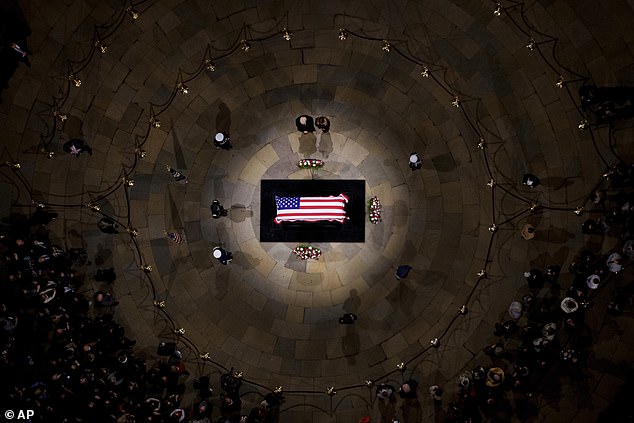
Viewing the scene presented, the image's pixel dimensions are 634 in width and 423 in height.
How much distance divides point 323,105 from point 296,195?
13.0 feet

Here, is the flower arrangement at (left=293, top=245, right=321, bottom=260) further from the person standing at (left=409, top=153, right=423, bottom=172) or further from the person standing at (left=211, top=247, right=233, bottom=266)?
A: the person standing at (left=409, top=153, right=423, bottom=172)

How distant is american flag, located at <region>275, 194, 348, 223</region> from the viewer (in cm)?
2025

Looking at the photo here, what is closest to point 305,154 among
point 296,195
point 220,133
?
point 296,195

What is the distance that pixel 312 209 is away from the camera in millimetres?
20250

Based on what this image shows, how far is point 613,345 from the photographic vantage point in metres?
20.2

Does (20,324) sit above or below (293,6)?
below

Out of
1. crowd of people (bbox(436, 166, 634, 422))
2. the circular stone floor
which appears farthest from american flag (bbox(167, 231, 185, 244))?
crowd of people (bbox(436, 166, 634, 422))

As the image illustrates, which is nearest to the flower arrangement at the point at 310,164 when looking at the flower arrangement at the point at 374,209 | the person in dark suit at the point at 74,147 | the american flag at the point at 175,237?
the flower arrangement at the point at 374,209

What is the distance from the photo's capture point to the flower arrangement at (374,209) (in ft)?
71.4

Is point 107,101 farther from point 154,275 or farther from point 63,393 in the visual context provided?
point 63,393

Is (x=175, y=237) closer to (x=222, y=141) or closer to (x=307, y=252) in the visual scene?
(x=222, y=141)

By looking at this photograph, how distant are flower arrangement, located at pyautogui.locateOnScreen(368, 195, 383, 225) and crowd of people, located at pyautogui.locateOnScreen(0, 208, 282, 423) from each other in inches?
323

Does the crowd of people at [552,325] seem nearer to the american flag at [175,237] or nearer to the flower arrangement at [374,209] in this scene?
the flower arrangement at [374,209]

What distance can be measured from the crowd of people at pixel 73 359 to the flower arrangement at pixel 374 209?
8209 mm
